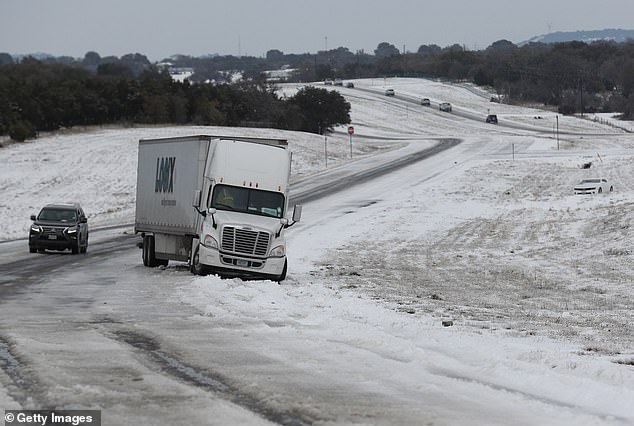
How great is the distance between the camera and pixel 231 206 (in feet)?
84.2

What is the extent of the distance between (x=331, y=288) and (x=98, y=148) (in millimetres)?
64442

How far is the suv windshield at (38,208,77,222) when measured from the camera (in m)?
35.2

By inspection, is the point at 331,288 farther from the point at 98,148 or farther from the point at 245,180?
the point at 98,148

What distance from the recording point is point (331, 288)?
896 inches

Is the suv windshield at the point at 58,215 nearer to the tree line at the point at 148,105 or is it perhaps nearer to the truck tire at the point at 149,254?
the truck tire at the point at 149,254

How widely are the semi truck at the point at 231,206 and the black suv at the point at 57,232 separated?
7.76 m

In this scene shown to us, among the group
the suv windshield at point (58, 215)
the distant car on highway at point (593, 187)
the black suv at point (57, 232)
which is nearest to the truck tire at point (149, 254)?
the black suv at point (57, 232)

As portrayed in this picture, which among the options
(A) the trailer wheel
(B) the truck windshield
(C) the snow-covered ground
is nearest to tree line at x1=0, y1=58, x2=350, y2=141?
(C) the snow-covered ground

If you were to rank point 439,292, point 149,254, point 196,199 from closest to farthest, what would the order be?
1. point 439,292
2. point 196,199
3. point 149,254

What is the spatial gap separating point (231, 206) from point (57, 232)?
11.0 m

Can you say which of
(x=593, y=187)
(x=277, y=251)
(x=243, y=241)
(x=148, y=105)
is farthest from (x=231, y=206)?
(x=148, y=105)

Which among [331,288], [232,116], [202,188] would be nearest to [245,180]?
[202,188]

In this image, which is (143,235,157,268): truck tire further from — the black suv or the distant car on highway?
the distant car on highway

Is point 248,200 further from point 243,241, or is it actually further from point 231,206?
point 243,241
